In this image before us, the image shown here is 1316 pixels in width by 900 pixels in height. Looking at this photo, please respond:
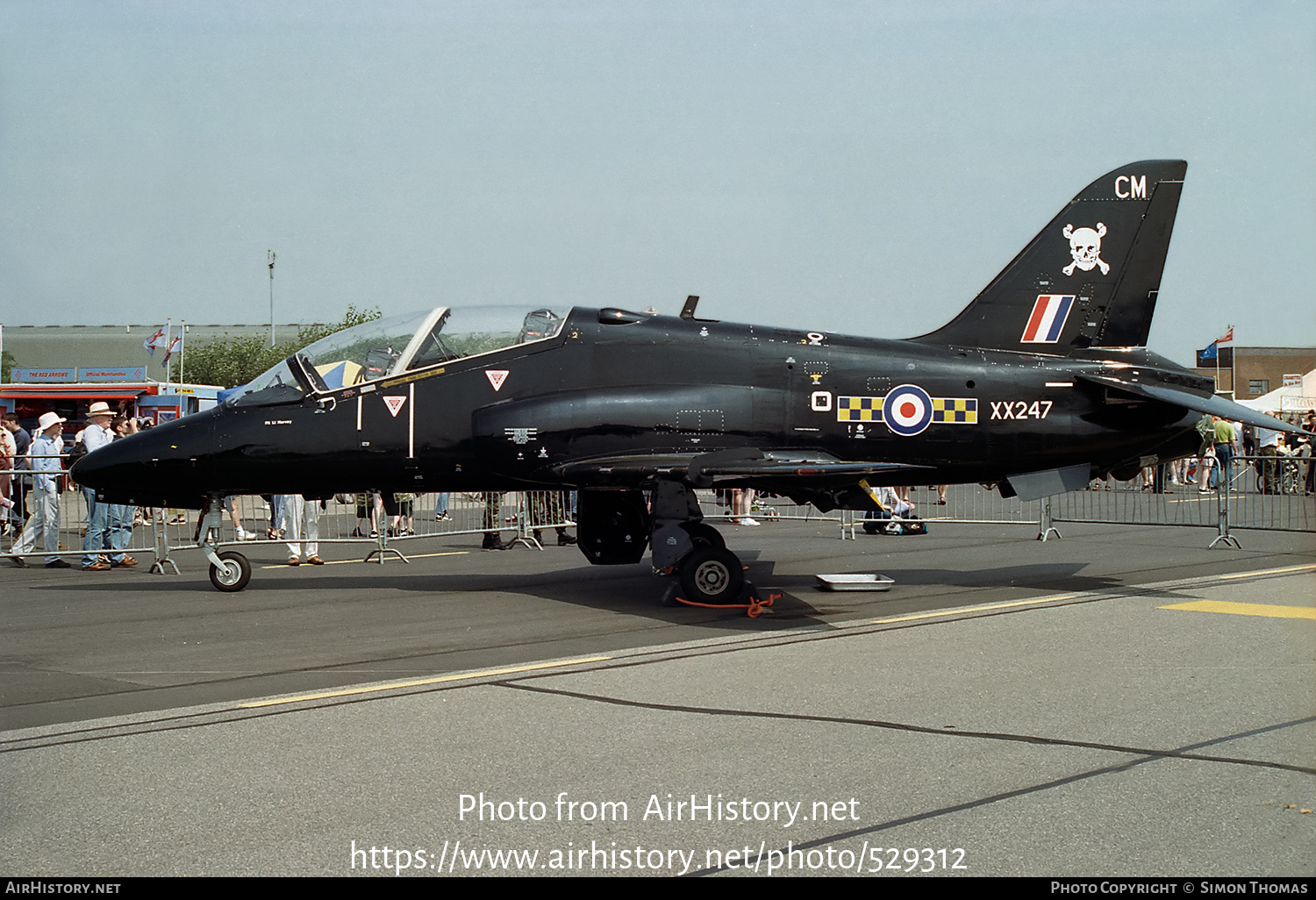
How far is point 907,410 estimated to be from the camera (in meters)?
11.7

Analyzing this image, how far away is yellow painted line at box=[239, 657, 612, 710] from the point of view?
691 centimetres

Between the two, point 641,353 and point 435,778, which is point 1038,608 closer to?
point 641,353

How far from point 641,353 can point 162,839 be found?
304 inches

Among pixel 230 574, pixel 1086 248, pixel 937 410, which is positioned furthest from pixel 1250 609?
pixel 230 574

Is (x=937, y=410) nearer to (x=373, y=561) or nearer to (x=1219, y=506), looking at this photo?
(x=373, y=561)

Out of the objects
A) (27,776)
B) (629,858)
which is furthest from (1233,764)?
(27,776)

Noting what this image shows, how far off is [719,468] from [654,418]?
1283 mm

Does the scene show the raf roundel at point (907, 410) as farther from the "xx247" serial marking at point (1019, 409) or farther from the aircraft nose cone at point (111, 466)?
the aircraft nose cone at point (111, 466)

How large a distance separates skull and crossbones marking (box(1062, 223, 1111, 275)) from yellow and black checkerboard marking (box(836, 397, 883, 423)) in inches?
111

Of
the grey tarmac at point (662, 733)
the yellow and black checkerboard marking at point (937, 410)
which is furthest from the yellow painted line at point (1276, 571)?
the yellow and black checkerboard marking at point (937, 410)

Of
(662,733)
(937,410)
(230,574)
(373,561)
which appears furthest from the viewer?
(373,561)

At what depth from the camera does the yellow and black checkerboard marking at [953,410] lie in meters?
11.8

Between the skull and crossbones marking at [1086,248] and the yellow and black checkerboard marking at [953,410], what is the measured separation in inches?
82.3
